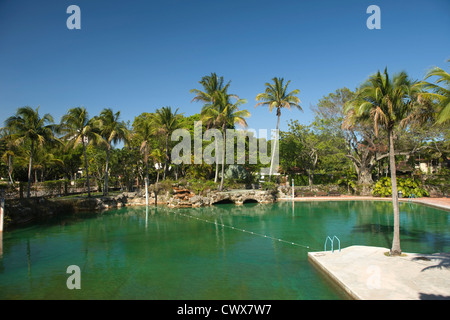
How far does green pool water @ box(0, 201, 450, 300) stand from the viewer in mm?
9398

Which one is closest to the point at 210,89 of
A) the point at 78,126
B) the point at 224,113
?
the point at 224,113

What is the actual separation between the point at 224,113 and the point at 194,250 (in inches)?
810

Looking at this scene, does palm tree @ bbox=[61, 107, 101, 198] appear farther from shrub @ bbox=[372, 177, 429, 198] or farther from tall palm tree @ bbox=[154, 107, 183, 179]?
shrub @ bbox=[372, 177, 429, 198]

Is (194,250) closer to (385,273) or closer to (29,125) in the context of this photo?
(385,273)

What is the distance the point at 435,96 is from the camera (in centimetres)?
877

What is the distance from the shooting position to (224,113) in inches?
1273

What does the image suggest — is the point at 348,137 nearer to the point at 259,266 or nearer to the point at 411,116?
the point at 411,116

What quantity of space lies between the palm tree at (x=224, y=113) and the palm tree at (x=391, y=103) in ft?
71.2

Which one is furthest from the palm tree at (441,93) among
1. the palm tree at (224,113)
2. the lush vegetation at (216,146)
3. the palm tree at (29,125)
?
the palm tree at (29,125)

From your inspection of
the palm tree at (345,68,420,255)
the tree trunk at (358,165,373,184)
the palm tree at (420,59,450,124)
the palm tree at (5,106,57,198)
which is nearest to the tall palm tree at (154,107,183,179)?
the palm tree at (5,106,57,198)

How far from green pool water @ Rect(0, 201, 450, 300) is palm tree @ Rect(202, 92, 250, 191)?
11.6 metres

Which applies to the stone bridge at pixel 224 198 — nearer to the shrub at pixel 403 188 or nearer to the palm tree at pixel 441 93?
the shrub at pixel 403 188
